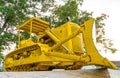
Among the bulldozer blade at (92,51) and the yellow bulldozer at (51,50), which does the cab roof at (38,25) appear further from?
the bulldozer blade at (92,51)

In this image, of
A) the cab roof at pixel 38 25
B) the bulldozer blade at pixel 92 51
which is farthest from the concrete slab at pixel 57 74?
the cab roof at pixel 38 25

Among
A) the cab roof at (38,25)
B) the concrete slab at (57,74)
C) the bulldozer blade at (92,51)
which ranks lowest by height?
the concrete slab at (57,74)

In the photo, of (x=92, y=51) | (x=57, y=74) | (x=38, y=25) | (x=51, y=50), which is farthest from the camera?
(x=38, y=25)

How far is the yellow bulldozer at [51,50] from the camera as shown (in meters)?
5.71

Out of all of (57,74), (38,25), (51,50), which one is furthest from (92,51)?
(38,25)

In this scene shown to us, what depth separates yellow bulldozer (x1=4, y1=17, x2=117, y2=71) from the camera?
571 centimetres

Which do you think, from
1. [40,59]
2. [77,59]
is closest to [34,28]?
[40,59]

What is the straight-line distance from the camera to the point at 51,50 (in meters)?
6.32

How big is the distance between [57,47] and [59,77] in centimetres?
388

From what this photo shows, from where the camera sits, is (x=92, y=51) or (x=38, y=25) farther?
(x=38, y=25)

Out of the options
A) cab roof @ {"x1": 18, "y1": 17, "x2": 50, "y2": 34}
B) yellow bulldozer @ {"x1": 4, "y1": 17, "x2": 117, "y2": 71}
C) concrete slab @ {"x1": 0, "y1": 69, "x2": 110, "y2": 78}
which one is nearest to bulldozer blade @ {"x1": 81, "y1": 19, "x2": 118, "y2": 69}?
yellow bulldozer @ {"x1": 4, "y1": 17, "x2": 117, "y2": 71}

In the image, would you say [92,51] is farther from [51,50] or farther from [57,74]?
[51,50]

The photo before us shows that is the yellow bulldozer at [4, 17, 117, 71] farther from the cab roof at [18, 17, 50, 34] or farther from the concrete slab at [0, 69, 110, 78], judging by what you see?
the concrete slab at [0, 69, 110, 78]

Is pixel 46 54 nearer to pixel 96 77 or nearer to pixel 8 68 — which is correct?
pixel 8 68
